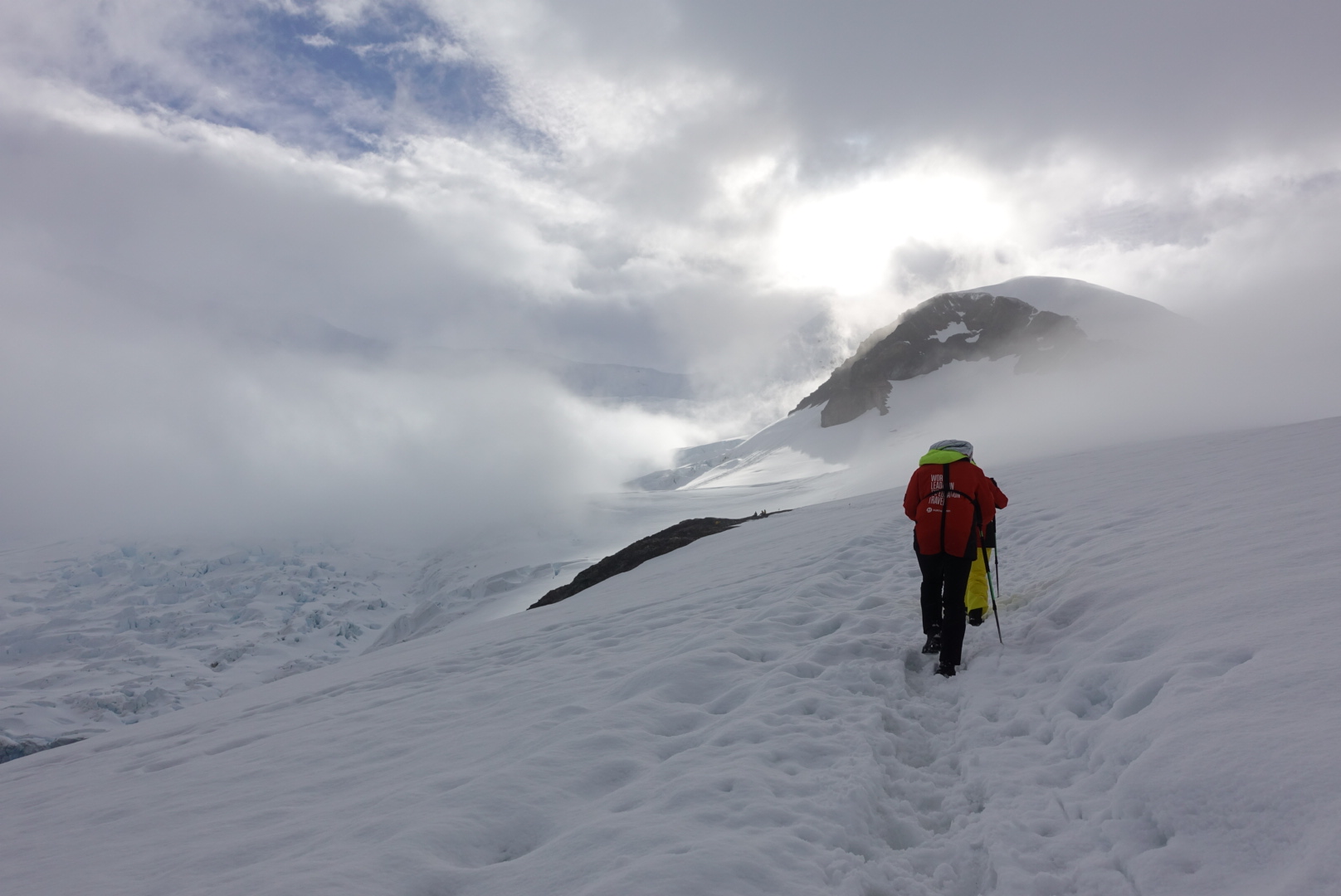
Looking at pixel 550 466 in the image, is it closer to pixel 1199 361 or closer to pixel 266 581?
pixel 266 581

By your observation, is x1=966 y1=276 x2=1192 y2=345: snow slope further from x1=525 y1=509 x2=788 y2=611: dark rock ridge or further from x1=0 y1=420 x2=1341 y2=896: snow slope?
x1=0 y1=420 x2=1341 y2=896: snow slope

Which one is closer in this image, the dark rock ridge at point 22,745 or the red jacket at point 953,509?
the red jacket at point 953,509

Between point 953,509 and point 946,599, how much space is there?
0.86m

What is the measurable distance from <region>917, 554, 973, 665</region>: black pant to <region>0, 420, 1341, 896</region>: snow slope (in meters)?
0.34

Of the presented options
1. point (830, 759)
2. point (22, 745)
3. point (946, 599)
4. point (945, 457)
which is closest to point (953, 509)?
point (945, 457)

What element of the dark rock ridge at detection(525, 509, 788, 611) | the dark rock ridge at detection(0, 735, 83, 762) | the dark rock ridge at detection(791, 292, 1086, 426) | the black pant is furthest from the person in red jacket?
the dark rock ridge at detection(791, 292, 1086, 426)

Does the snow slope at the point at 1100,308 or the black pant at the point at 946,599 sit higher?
the snow slope at the point at 1100,308

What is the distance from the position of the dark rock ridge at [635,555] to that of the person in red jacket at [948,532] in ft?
44.8

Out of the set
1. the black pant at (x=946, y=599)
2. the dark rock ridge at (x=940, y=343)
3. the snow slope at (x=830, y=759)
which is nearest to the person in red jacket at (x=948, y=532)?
the black pant at (x=946, y=599)

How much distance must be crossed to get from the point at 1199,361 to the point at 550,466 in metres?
77.5

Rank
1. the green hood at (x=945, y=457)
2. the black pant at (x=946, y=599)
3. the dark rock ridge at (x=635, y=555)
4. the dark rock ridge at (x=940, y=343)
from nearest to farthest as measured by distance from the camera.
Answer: the black pant at (x=946, y=599), the green hood at (x=945, y=457), the dark rock ridge at (x=635, y=555), the dark rock ridge at (x=940, y=343)

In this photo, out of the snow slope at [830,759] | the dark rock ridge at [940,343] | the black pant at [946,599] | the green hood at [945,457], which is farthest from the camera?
the dark rock ridge at [940,343]

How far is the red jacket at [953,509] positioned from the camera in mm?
6582

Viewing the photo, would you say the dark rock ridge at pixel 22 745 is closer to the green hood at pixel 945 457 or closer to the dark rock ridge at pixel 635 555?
the dark rock ridge at pixel 635 555
